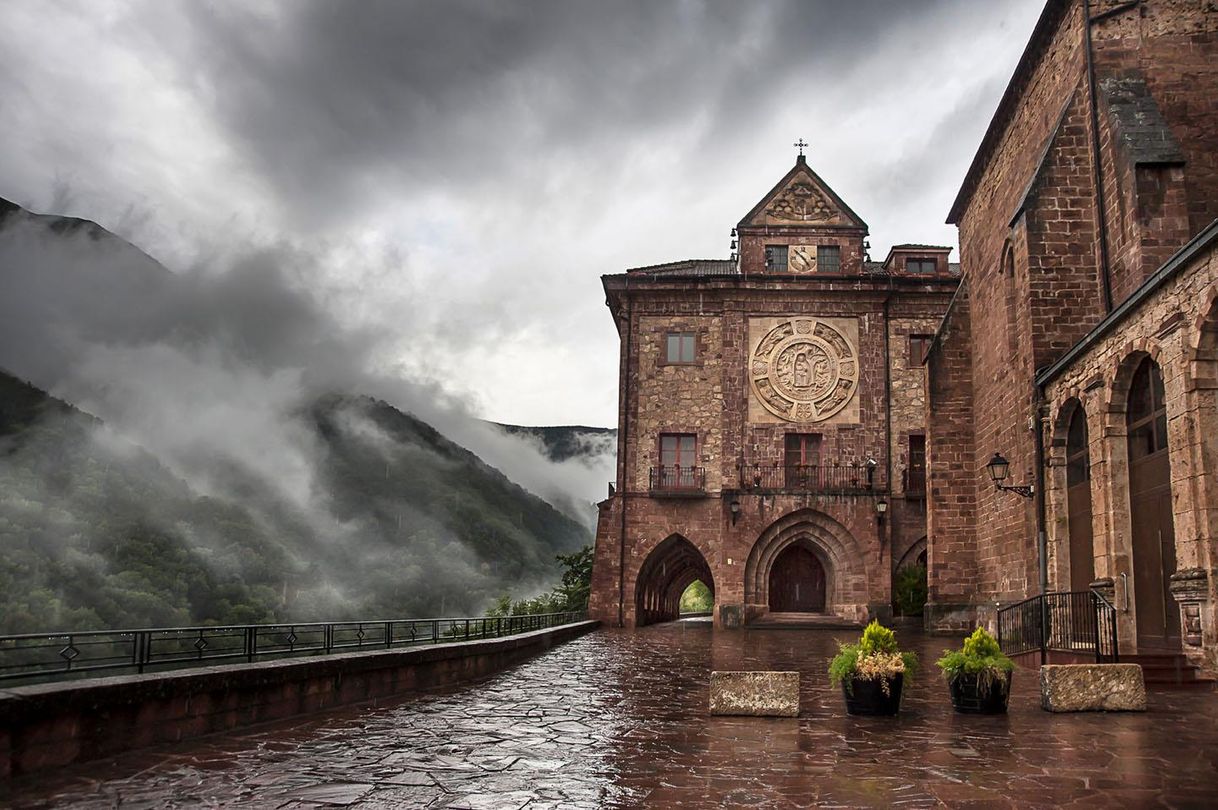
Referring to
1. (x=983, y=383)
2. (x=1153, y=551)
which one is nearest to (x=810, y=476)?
(x=983, y=383)

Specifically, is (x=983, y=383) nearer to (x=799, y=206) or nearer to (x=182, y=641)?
(x=799, y=206)

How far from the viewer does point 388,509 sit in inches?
3728

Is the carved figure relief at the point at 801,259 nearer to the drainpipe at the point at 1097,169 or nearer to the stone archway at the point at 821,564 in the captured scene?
the stone archway at the point at 821,564

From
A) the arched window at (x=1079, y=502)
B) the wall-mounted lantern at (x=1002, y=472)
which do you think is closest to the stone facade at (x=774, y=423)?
the wall-mounted lantern at (x=1002, y=472)

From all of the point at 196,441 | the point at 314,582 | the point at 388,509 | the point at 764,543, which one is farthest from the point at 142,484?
the point at 764,543

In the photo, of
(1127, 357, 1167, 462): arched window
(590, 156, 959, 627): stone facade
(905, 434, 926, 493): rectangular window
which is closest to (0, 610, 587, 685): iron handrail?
(1127, 357, 1167, 462): arched window

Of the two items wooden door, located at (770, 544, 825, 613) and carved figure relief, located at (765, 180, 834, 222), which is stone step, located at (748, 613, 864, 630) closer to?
wooden door, located at (770, 544, 825, 613)

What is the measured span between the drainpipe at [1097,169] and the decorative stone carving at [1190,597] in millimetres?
6877

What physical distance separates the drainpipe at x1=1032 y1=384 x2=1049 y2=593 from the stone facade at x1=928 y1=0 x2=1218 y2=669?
0.04m

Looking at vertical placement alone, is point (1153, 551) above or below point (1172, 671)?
above

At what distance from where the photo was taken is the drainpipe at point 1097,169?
693 inches

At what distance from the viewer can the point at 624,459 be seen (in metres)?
32.5

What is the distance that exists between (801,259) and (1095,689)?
25285mm

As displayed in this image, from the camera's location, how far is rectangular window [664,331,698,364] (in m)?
33.2
